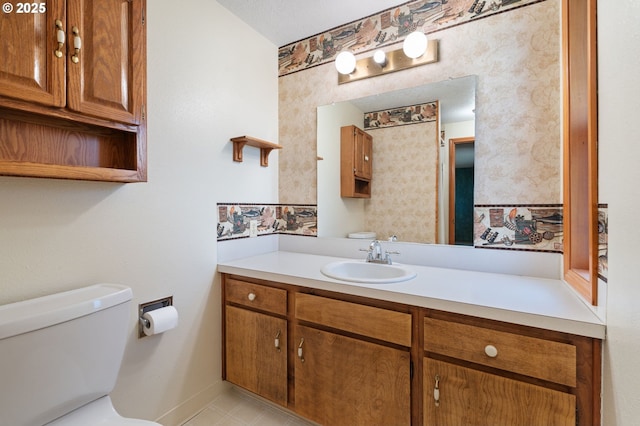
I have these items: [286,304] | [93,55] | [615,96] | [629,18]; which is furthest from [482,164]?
[93,55]

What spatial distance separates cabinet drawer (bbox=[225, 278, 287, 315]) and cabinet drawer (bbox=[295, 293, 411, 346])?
4.4 inches

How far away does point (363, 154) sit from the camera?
76.5 inches

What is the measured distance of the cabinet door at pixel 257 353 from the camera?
1.53 metres

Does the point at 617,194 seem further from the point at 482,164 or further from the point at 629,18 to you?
the point at 482,164

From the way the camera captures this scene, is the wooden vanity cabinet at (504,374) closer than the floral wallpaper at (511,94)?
Yes

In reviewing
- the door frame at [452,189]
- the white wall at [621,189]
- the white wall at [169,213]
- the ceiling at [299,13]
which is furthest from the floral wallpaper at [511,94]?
the white wall at [169,213]

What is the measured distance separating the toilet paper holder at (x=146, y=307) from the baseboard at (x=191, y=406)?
1.61 feet

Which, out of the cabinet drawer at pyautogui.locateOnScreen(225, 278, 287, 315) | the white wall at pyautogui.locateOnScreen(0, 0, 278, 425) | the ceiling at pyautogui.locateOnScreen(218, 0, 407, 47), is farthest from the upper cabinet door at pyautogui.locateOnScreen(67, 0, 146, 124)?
the cabinet drawer at pyautogui.locateOnScreen(225, 278, 287, 315)

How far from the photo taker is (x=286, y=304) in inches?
59.5

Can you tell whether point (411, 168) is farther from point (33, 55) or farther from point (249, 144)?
→ point (33, 55)

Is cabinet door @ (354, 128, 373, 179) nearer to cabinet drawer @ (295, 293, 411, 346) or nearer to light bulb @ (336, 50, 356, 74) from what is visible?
light bulb @ (336, 50, 356, 74)

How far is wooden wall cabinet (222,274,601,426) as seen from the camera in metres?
0.93

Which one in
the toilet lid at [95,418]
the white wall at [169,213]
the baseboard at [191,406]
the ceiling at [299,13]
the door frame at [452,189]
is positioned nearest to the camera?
the toilet lid at [95,418]

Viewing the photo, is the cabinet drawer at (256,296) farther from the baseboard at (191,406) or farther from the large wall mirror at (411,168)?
the large wall mirror at (411,168)
